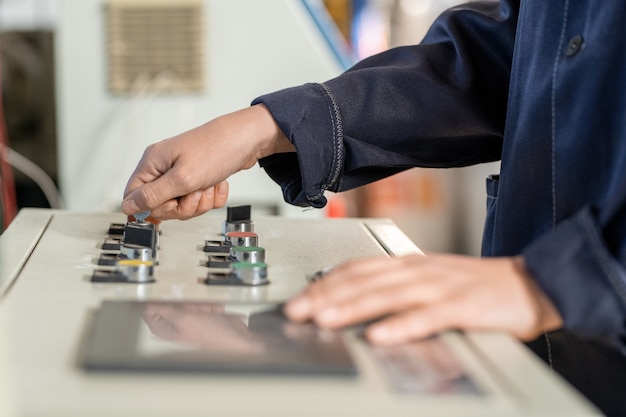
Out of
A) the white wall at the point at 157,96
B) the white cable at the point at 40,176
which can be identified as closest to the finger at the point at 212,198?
the white wall at the point at 157,96

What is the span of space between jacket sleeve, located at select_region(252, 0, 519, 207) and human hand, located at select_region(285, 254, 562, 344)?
0.33 m

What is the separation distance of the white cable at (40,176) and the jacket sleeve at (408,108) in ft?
2.65

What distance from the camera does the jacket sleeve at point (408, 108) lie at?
918 millimetres

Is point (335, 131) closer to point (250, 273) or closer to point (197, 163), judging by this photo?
point (197, 163)

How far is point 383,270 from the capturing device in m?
0.58

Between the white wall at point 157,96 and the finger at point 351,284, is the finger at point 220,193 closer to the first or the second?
the finger at point 351,284

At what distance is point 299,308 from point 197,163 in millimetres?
333

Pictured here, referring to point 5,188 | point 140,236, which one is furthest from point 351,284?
point 5,188

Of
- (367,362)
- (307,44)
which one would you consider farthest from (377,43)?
(367,362)

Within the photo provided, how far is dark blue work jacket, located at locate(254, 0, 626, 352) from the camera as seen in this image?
61cm

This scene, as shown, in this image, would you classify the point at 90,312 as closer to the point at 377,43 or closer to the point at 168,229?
the point at 168,229

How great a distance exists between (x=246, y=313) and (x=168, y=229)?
1.16ft

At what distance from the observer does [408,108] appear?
3.20ft

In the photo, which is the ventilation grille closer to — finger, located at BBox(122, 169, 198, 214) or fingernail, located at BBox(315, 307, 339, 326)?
finger, located at BBox(122, 169, 198, 214)
